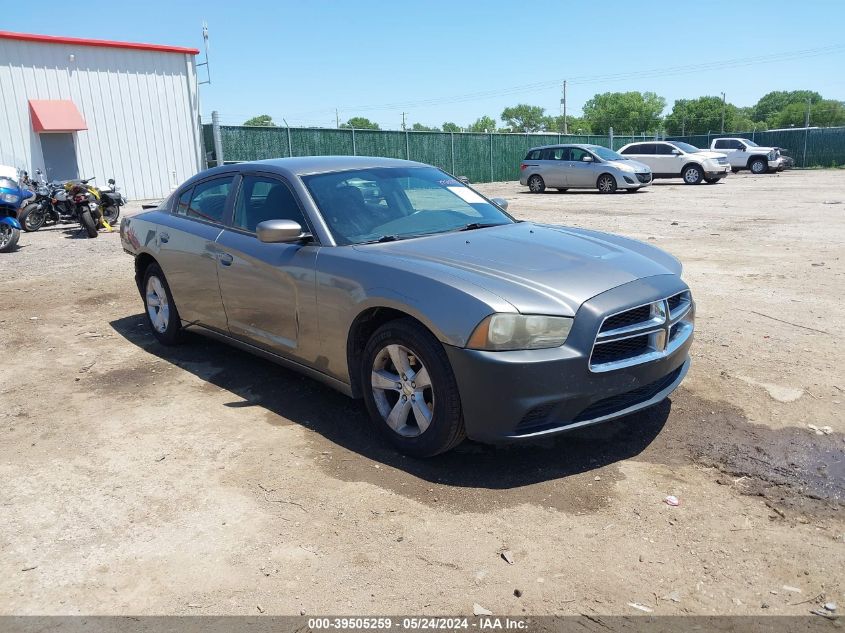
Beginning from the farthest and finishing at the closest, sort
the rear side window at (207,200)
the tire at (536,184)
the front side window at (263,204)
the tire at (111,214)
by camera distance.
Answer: the tire at (536,184) < the tire at (111,214) < the rear side window at (207,200) < the front side window at (263,204)

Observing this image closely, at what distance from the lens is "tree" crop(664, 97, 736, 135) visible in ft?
360

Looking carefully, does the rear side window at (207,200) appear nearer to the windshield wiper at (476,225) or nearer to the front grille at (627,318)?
the windshield wiper at (476,225)

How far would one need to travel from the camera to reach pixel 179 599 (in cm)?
271

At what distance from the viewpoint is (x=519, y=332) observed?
10.8ft

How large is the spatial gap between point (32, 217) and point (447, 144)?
61.7 ft

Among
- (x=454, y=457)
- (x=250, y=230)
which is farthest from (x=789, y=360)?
(x=250, y=230)

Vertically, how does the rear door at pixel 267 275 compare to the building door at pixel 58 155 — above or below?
below

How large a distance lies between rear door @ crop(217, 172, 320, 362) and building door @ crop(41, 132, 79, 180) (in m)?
19.4

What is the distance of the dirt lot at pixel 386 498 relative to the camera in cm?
273

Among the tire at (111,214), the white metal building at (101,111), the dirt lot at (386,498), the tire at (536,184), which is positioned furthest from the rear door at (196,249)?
the tire at (536,184)

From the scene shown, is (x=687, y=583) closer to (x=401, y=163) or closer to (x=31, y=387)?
(x=401, y=163)

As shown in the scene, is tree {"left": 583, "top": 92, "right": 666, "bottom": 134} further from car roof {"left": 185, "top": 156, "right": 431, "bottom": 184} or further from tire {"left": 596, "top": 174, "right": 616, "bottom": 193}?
car roof {"left": 185, "top": 156, "right": 431, "bottom": 184}

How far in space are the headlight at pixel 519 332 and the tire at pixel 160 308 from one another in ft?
11.3

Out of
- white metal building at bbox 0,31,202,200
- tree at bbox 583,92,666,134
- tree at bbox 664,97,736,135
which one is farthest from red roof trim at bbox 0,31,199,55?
tree at bbox 583,92,666,134
